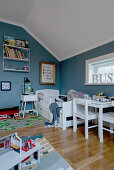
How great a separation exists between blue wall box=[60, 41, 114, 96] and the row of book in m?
1.55

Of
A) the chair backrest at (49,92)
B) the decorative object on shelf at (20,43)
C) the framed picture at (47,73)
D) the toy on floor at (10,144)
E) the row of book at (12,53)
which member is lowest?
the toy on floor at (10,144)

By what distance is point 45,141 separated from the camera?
1.75 meters

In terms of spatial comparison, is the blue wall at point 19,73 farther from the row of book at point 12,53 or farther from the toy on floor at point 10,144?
the toy on floor at point 10,144

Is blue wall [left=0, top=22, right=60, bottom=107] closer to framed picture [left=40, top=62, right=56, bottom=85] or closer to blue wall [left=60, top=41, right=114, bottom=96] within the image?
framed picture [left=40, top=62, right=56, bottom=85]

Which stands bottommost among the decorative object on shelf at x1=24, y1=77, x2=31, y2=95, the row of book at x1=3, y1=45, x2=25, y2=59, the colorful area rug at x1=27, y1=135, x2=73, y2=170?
the colorful area rug at x1=27, y1=135, x2=73, y2=170

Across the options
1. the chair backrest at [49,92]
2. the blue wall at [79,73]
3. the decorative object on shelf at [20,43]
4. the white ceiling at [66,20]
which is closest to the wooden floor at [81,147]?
the blue wall at [79,73]

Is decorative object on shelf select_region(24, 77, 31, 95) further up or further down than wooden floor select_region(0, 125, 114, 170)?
further up

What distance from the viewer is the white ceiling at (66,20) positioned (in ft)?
6.78

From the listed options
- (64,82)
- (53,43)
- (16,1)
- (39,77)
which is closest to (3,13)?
(16,1)

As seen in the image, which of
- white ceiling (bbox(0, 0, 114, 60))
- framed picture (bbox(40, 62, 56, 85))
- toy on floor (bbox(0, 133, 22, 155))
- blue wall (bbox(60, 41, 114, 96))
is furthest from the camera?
framed picture (bbox(40, 62, 56, 85))

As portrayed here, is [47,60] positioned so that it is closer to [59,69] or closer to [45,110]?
[59,69]

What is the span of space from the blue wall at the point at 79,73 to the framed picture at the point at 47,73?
352 millimetres

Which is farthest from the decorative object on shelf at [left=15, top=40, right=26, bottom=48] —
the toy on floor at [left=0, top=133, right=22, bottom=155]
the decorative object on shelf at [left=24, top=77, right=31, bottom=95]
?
the toy on floor at [left=0, top=133, right=22, bottom=155]

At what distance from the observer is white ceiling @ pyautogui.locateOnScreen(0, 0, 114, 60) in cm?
207
